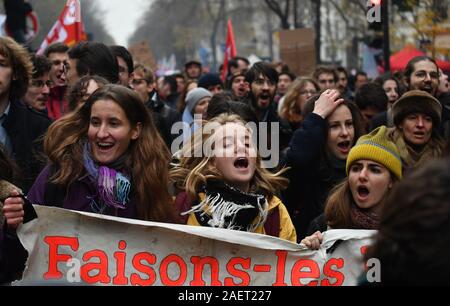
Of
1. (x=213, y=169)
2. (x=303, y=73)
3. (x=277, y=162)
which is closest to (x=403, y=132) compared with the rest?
(x=277, y=162)

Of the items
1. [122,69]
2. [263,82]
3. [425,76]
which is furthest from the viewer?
[263,82]

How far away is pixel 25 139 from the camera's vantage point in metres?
5.05

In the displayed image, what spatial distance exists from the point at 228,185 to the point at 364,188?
73 cm

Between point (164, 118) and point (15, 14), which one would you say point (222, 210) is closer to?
point (164, 118)

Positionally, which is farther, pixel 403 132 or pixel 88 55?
pixel 88 55

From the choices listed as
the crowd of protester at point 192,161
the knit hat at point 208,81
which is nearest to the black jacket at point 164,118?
the crowd of protester at point 192,161

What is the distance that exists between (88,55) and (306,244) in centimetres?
265

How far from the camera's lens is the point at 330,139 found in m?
5.50

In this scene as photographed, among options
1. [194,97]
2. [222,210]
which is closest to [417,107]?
[222,210]

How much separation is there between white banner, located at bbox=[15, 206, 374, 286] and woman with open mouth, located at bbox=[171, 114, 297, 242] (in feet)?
0.82

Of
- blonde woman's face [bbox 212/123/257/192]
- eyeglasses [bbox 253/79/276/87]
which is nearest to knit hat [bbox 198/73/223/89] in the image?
eyeglasses [bbox 253/79/276/87]

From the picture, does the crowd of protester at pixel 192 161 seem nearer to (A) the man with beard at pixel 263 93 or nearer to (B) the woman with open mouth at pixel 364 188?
(B) the woman with open mouth at pixel 364 188

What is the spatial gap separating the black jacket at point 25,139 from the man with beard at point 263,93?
7.63ft
